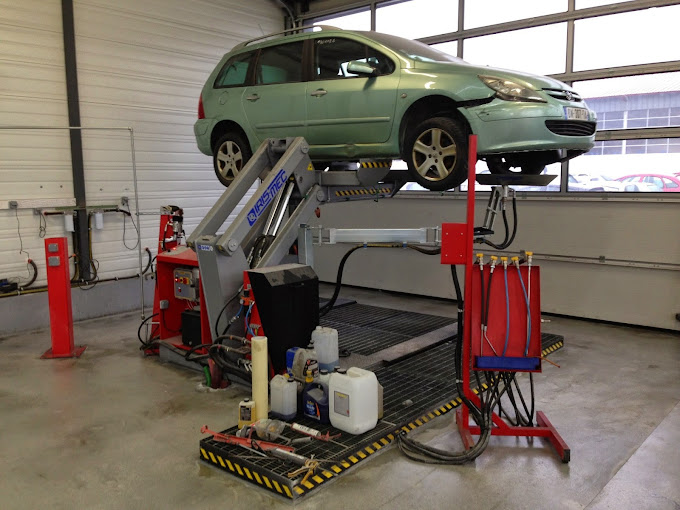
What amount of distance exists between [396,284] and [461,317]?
4872 millimetres

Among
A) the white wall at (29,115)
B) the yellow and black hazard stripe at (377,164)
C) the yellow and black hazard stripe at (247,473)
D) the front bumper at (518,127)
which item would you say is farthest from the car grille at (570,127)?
the white wall at (29,115)

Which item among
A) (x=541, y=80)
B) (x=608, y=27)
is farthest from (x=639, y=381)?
(x=608, y=27)

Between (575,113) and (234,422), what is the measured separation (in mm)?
3418

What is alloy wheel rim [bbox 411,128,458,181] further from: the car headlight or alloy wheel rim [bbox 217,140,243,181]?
alloy wheel rim [bbox 217,140,243,181]

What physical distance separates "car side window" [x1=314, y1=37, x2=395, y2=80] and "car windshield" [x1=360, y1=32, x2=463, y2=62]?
5.9 inches

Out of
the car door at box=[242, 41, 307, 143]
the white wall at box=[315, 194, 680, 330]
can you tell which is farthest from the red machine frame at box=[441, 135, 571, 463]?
the white wall at box=[315, 194, 680, 330]

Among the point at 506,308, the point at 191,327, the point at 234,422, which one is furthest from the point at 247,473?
the point at 191,327

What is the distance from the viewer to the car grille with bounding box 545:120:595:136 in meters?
4.32

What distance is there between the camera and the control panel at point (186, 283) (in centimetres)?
509

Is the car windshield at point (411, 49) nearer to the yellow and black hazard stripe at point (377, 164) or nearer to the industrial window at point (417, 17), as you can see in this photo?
the yellow and black hazard stripe at point (377, 164)

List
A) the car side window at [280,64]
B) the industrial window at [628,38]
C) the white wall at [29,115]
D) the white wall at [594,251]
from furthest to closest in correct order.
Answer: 1. the white wall at [29,115]
2. the white wall at [594,251]
3. the industrial window at [628,38]
4. the car side window at [280,64]

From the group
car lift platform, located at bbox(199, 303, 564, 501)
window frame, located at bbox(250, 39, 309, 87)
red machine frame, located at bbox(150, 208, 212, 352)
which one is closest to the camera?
car lift platform, located at bbox(199, 303, 564, 501)

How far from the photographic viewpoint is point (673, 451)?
3504 millimetres

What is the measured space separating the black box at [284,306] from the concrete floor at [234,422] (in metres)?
0.54
